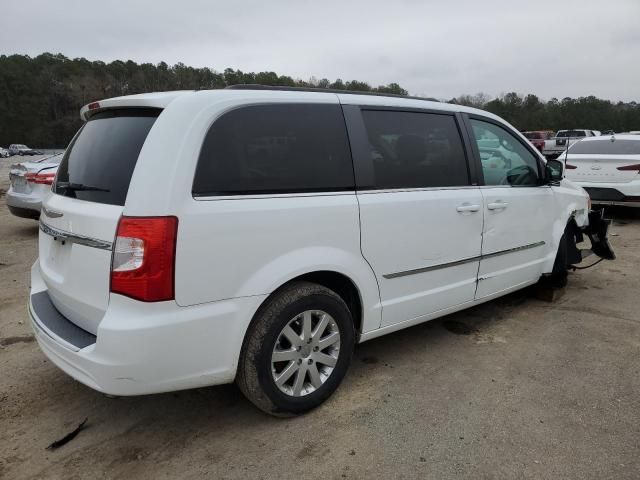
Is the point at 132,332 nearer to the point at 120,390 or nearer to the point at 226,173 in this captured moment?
the point at 120,390

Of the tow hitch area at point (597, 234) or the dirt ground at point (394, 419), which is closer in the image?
the dirt ground at point (394, 419)

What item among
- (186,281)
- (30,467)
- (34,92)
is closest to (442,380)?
(186,281)

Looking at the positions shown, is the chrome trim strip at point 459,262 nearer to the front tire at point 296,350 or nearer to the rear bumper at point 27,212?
the front tire at point 296,350

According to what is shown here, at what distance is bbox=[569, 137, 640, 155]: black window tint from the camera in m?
9.08

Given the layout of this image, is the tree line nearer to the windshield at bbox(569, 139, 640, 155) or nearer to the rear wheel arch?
the windshield at bbox(569, 139, 640, 155)

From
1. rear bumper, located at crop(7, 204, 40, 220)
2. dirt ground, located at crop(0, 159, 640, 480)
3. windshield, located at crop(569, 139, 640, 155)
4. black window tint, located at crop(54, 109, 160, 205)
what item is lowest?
dirt ground, located at crop(0, 159, 640, 480)

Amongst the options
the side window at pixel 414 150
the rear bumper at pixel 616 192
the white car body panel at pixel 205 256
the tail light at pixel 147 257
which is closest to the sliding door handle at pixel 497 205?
the side window at pixel 414 150

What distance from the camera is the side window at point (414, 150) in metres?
3.14

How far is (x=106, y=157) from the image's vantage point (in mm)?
2639

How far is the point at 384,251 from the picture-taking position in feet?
10.1

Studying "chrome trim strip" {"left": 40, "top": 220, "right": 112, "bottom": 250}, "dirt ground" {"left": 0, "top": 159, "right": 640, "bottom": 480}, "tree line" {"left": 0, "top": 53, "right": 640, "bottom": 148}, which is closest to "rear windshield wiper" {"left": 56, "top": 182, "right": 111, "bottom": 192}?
"chrome trim strip" {"left": 40, "top": 220, "right": 112, "bottom": 250}

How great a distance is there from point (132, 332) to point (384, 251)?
151cm

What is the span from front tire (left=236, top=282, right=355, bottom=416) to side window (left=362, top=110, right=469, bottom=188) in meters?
0.82

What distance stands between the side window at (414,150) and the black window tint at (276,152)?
0.85ft
